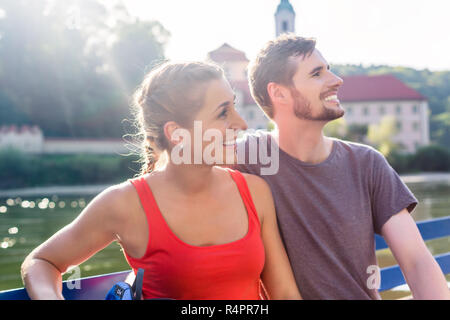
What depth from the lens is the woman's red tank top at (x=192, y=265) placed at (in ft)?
4.91

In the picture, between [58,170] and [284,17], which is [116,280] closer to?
[58,170]

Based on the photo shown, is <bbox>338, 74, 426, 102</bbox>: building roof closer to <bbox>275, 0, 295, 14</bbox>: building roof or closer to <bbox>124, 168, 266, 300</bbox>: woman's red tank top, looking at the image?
<bbox>275, 0, 295, 14</bbox>: building roof

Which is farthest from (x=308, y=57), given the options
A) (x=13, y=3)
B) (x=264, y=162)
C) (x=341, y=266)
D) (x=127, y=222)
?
(x=13, y=3)

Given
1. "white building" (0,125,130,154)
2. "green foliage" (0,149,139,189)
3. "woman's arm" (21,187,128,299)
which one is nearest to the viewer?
"woman's arm" (21,187,128,299)

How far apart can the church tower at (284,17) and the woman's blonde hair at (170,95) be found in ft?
179

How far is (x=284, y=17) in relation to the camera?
55.0 metres

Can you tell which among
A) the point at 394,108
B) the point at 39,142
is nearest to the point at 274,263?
the point at 39,142

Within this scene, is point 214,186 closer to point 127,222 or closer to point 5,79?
point 127,222

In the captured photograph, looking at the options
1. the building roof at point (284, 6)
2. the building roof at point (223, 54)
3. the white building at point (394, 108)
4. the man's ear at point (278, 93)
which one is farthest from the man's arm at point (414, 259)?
the building roof at point (284, 6)

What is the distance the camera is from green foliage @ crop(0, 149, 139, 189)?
29.1 meters

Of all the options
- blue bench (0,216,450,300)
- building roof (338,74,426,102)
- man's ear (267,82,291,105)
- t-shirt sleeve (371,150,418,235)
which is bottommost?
blue bench (0,216,450,300)

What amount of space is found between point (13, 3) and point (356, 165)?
35.2 m

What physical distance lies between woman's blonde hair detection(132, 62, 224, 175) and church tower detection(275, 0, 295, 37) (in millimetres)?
54661

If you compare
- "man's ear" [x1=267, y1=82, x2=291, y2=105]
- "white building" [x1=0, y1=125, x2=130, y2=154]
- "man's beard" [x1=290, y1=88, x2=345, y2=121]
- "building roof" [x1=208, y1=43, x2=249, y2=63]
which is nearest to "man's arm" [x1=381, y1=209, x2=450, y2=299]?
"man's beard" [x1=290, y1=88, x2=345, y2=121]
